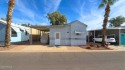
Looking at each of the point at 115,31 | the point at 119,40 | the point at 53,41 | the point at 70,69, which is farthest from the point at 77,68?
the point at 115,31

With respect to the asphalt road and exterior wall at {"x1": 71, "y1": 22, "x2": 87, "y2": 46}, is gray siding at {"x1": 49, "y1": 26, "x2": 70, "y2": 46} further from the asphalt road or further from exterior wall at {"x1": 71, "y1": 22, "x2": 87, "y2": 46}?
the asphalt road

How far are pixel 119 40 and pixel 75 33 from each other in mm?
7823

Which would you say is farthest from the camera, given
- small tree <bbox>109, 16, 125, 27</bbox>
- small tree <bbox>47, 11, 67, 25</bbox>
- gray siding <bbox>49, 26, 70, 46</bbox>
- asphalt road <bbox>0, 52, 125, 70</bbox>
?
small tree <bbox>109, 16, 125, 27</bbox>

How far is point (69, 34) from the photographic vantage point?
29.4 meters

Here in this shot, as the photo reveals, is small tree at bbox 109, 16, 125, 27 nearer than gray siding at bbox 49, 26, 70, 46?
No

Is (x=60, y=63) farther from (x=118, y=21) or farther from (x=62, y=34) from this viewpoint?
(x=118, y=21)

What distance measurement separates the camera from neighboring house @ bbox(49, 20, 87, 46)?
2919cm

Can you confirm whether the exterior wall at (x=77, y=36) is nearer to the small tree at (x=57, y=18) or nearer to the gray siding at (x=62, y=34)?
the gray siding at (x=62, y=34)

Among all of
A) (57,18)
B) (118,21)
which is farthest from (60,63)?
(118,21)

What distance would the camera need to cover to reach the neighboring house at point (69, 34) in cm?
2919

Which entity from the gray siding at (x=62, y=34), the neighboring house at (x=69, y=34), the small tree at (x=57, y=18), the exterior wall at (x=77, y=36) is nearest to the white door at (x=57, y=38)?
the neighboring house at (x=69, y=34)

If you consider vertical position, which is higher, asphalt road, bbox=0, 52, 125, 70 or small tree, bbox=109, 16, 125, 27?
small tree, bbox=109, 16, 125, 27

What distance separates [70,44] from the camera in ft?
96.8

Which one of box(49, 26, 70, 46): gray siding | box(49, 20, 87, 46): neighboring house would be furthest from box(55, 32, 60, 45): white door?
box(49, 26, 70, 46): gray siding
